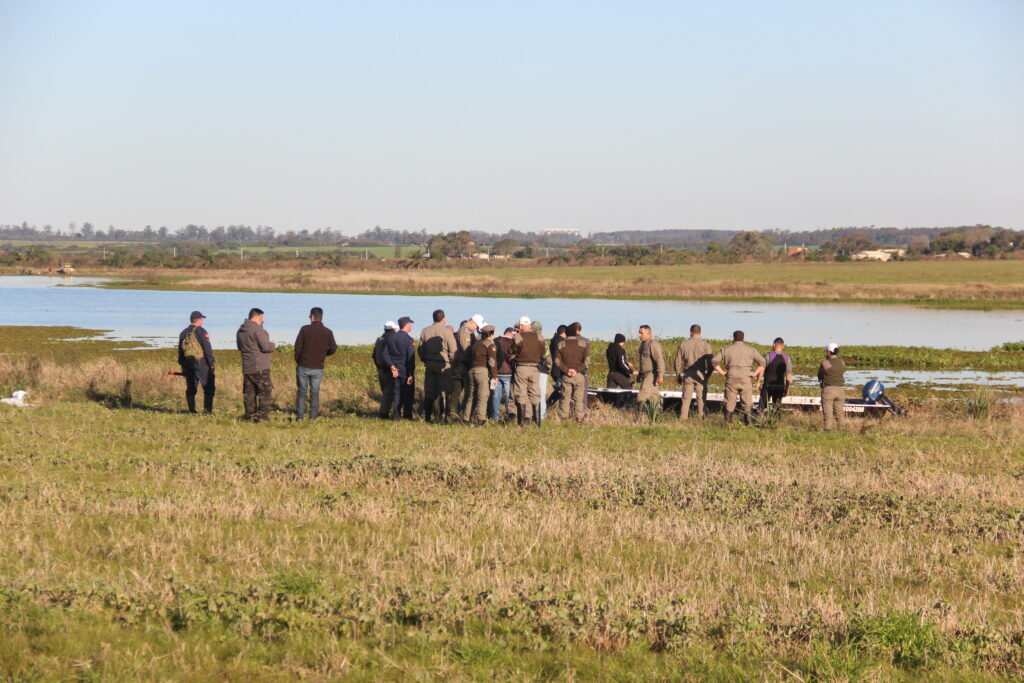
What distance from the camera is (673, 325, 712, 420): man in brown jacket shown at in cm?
1821

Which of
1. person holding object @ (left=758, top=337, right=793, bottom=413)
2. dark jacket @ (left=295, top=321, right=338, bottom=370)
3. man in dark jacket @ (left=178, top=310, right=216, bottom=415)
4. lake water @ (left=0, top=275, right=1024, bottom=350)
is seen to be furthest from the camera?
lake water @ (left=0, top=275, right=1024, bottom=350)

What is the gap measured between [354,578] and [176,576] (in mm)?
1155

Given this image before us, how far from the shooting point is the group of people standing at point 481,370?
53.2ft

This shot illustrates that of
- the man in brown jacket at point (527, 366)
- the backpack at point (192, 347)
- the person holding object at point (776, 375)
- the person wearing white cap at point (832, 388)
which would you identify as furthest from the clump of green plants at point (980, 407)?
the backpack at point (192, 347)

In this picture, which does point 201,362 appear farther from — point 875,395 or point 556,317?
point 556,317

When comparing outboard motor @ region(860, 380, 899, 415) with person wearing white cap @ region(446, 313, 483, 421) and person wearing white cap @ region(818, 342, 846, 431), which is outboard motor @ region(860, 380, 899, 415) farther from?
person wearing white cap @ region(446, 313, 483, 421)

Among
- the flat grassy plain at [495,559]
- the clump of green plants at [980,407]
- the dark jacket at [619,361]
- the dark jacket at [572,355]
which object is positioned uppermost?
the dark jacket at [572,355]

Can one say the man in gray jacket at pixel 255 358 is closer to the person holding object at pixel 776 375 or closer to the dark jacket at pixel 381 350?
the dark jacket at pixel 381 350

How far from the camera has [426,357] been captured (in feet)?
54.8

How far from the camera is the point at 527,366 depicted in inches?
643

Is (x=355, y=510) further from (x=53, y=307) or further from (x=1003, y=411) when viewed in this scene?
(x=53, y=307)

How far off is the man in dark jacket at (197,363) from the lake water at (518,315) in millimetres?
21530

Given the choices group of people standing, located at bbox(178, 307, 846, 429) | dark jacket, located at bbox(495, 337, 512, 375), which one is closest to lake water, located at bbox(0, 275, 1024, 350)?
group of people standing, located at bbox(178, 307, 846, 429)

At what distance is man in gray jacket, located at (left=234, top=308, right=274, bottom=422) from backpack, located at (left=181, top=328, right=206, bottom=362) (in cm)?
99
